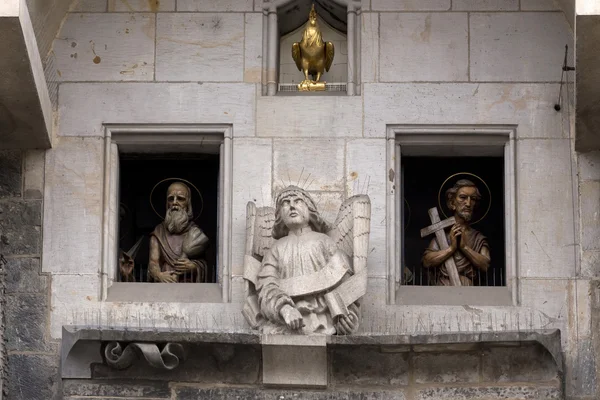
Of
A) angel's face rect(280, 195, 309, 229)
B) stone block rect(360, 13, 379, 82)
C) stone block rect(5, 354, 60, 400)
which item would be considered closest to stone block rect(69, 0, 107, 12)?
stone block rect(360, 13, 379, 82)

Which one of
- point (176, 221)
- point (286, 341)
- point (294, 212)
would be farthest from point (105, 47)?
point (286, 341)

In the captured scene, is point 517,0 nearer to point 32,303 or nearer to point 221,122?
point 221,122

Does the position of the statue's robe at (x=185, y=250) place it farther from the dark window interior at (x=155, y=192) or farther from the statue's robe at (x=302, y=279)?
the statue's robe at (x=302, y=279)

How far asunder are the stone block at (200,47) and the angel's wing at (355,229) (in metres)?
1.52

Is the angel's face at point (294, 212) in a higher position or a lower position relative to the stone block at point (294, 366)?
higher

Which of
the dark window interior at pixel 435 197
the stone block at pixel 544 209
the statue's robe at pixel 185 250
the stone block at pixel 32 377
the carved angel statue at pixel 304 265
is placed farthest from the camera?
the dark window interior at pixel 435 197

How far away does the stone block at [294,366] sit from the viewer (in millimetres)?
15938

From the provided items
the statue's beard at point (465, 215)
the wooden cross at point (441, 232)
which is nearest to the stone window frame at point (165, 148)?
the wooden cross at point (441, 232)

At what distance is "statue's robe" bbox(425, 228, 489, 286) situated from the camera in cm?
1697

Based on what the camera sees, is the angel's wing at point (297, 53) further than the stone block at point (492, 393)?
Yes

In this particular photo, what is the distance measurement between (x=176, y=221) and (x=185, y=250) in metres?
0.25

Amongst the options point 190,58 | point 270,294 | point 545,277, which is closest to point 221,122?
point 190,58

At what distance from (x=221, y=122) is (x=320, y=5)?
1.36 metres

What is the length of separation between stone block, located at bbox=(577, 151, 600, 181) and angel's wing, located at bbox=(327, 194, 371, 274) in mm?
1743
